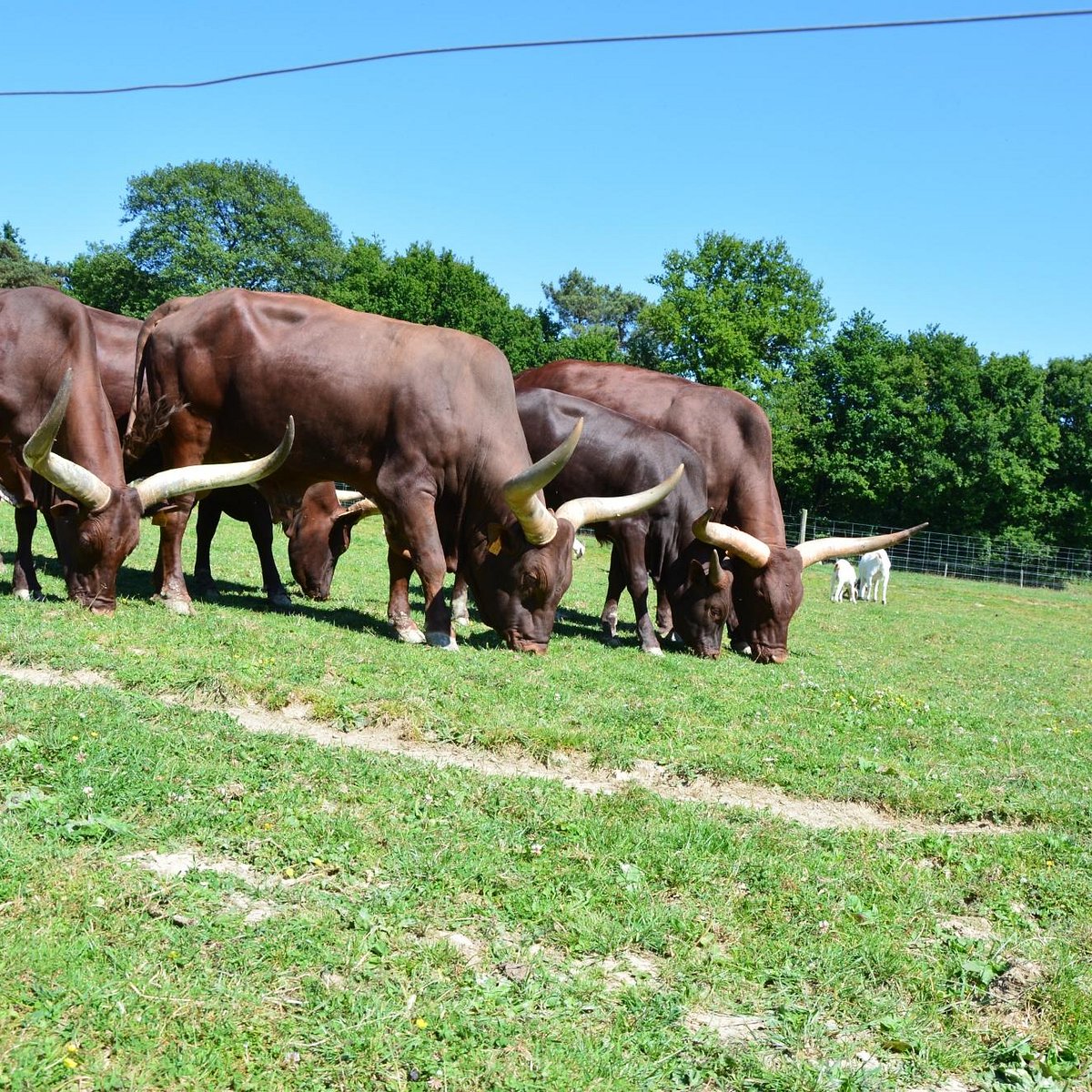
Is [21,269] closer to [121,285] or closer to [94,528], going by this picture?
[121,285]

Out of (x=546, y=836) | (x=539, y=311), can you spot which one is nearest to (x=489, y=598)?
(x=546, y=836)

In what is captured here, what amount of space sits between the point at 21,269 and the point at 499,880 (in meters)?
69.4

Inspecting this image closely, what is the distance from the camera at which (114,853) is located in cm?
459

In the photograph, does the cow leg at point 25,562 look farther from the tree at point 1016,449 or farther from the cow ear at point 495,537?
the tree at point 1016,449

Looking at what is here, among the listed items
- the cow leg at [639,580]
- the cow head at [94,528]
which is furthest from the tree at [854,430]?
the cow head at [94,528]

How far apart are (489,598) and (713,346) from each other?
152ft

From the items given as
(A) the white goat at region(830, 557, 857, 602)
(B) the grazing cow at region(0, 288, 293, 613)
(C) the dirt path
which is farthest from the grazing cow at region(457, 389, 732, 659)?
(A) the white goat at region(830, 557, 857, 602)

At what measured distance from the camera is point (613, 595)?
13.3 m

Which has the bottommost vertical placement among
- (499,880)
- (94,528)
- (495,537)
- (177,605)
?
(499,880)

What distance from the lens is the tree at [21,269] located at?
206 feet

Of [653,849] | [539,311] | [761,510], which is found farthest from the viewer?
[539,311]

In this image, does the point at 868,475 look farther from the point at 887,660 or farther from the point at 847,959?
the point at 847,959

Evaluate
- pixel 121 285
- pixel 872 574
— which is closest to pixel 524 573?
pixel 872 574

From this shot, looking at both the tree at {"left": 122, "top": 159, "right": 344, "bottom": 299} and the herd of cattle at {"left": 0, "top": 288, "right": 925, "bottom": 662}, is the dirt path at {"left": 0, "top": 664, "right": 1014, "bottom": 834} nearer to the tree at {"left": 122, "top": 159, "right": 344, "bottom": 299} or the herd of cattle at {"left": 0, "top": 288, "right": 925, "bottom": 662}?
the herd of cattle at {"left": 0, "top": 288, "right": 925, "bottom": 662}
